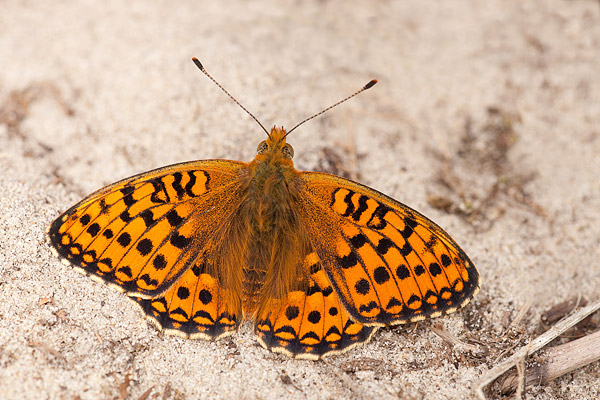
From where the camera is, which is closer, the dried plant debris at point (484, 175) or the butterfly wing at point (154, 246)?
the butterfly wing at point (154, 246)

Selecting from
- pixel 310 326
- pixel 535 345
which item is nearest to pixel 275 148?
pixel 310 326

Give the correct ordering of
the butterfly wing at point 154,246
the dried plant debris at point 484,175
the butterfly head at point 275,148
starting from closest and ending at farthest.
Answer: the butterfly wing at point 154,246
the butterfly head at point 275,148
the dried plant debris at point 484,175

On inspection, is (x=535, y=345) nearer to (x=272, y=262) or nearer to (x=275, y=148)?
(x=272, y=262)

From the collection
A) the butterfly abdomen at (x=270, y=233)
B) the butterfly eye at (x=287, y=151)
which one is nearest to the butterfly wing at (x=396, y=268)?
the butterfly abdomen at (x=270, y=233)

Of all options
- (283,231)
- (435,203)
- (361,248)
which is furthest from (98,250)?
(435,203)

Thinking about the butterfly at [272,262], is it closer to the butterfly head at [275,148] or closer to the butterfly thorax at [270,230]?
the butterfly thorax at [270,230]

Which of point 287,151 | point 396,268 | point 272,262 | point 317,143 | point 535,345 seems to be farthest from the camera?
point 317,143

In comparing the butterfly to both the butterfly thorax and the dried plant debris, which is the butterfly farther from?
the dried plant debris
